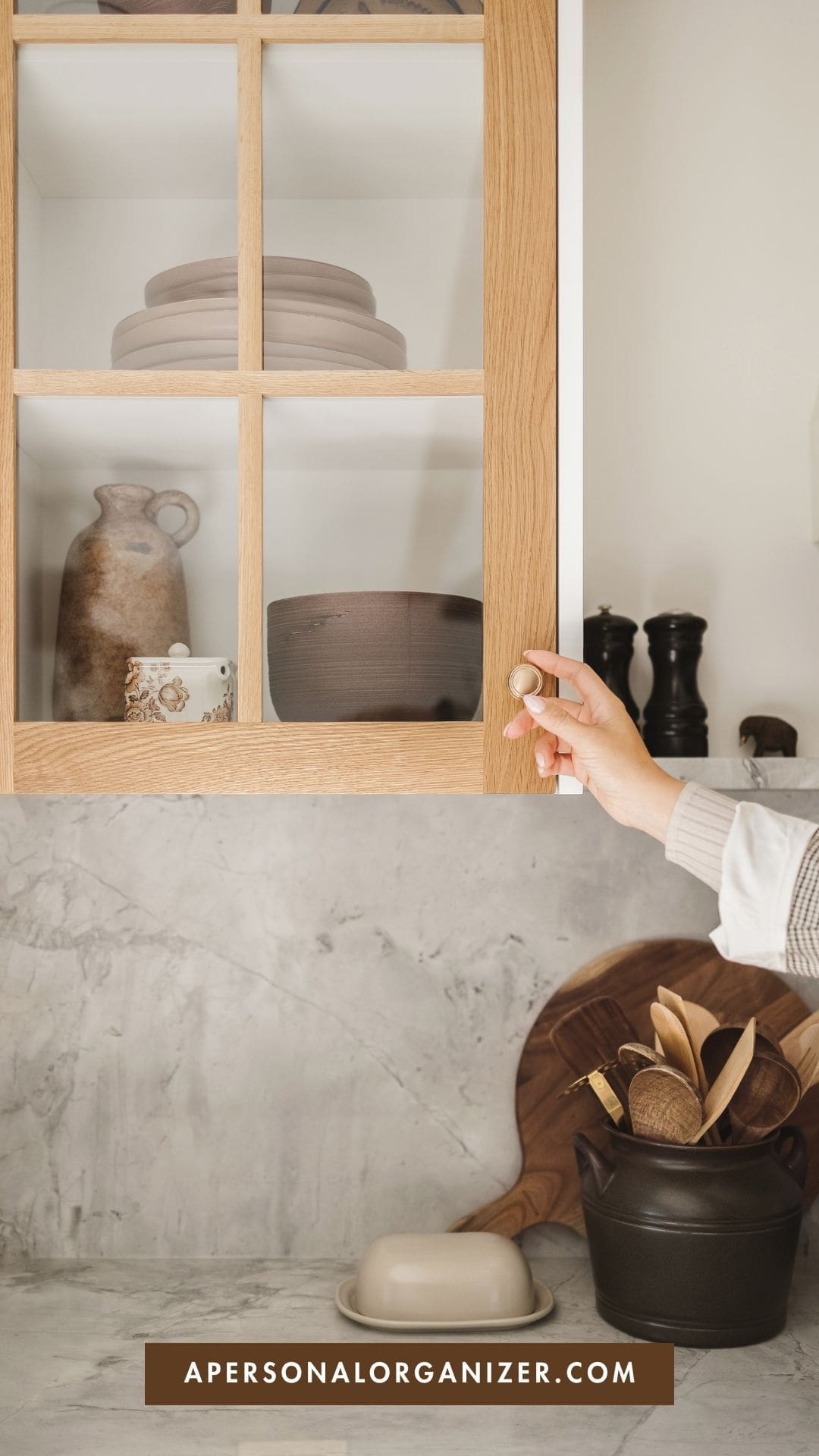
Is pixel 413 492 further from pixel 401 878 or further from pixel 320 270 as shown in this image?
pixel 401 878

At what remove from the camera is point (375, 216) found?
106 cm

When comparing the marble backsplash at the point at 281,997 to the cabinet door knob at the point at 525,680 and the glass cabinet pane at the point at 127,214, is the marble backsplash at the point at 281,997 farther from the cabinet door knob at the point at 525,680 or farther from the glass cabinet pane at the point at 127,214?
the glass cabinet pane at the point at 127,214

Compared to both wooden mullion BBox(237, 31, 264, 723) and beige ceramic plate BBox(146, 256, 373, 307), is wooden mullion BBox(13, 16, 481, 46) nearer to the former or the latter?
wooden mullion BBox(237, 31, 264, 723)

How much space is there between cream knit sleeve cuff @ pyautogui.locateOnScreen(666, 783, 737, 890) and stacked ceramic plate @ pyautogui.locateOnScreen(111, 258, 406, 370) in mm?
491

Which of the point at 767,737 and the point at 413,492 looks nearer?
the point at 413,492

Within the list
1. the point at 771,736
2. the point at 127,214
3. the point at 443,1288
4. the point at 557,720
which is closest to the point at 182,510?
the point at 127,214

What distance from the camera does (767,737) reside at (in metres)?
1.35

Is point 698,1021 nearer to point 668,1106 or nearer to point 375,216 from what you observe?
point 668,1106

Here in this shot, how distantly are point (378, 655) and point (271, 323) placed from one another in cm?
32

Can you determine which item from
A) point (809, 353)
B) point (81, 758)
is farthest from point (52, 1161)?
point (809, 353)

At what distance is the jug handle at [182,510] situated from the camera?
1.04 meters

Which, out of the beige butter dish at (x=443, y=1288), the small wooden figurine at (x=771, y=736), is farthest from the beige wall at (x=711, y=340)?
the beige butter dish at (x=443, y=1288)

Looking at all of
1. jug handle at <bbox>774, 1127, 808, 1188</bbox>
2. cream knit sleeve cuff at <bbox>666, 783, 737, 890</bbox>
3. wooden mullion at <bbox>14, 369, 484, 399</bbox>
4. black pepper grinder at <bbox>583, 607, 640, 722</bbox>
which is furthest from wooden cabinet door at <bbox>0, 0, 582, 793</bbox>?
jug handle at <bbox>774, 1127, 808, 1188</bbox>

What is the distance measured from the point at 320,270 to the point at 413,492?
22 centimetres
